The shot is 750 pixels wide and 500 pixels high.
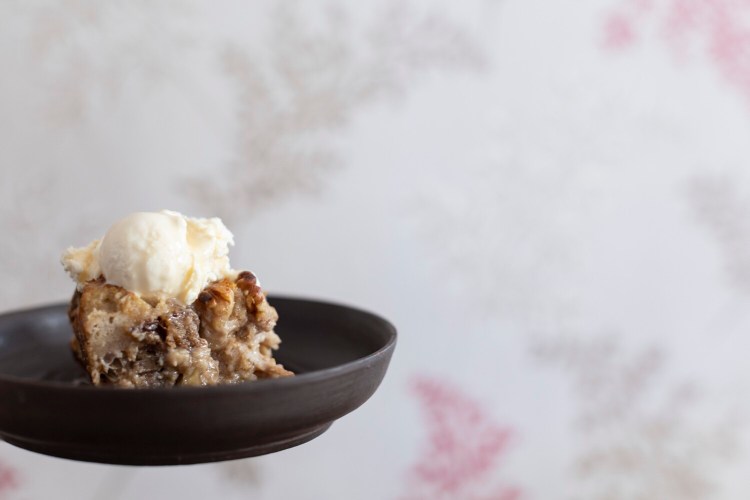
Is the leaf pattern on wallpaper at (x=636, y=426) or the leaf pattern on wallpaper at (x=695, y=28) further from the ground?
the leaf pattern on wallpaper at (x=695, y=28)

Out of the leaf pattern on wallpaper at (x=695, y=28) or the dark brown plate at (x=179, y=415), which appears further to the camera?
the leaf pattern on wallpaper at (x=695, y=28)

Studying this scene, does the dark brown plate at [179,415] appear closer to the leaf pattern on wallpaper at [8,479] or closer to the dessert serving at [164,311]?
the dessert serving at [164,311]

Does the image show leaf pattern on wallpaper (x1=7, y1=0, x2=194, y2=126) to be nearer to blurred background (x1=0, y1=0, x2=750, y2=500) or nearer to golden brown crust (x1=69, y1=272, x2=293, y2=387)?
blurred background (x1=0, y1=0, x2=750, y2=500)

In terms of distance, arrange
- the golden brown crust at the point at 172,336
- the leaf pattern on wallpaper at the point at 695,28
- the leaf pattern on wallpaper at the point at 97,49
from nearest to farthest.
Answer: the golden brown crust at the point at 172,336
the leaf pattern on wallpaper at the point at 97,49
the leaf pattern on wallpaper at the point at 695,28

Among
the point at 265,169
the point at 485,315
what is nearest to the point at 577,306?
the point at 485,315

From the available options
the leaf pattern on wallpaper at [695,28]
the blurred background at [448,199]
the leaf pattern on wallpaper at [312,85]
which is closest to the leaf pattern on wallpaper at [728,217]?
the blurred background at [448,199]
